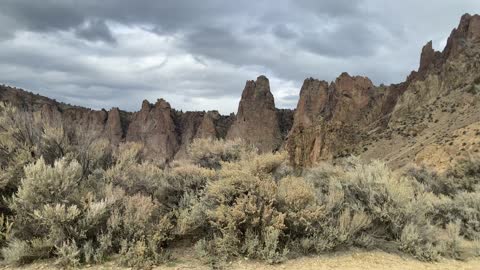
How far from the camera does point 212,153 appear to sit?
42.4 feet

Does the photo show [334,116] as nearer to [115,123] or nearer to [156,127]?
[156,127]

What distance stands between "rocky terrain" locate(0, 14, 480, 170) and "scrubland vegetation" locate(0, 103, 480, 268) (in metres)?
3.74

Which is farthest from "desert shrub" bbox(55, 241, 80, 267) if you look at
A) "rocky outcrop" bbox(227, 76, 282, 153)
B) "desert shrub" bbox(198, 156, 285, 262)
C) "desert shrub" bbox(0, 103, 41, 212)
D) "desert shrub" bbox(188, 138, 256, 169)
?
"rocky outcrop" bbox(227, 76, 282, 153)

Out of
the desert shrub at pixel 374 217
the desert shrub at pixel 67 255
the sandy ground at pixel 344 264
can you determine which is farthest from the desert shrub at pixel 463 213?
the desert shrub at pixel 67 255

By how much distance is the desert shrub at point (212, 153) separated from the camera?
42.1ft

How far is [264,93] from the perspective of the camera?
393ft

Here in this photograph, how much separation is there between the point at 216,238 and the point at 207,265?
604mm

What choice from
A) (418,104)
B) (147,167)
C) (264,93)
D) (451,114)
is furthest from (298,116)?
(147,167)

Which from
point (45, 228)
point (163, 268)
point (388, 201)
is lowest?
point (163, 268)

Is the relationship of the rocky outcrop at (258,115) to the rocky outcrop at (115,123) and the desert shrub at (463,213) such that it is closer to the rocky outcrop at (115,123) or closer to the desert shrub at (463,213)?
the rocky outcrop at (115,123)

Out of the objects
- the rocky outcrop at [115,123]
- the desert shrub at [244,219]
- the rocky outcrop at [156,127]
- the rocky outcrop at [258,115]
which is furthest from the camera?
the rocky outcrop at [115,123]

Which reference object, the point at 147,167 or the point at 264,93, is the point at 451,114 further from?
the point at 264,93

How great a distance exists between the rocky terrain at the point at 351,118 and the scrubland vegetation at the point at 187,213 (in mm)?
3739

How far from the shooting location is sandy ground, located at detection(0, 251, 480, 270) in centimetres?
755
